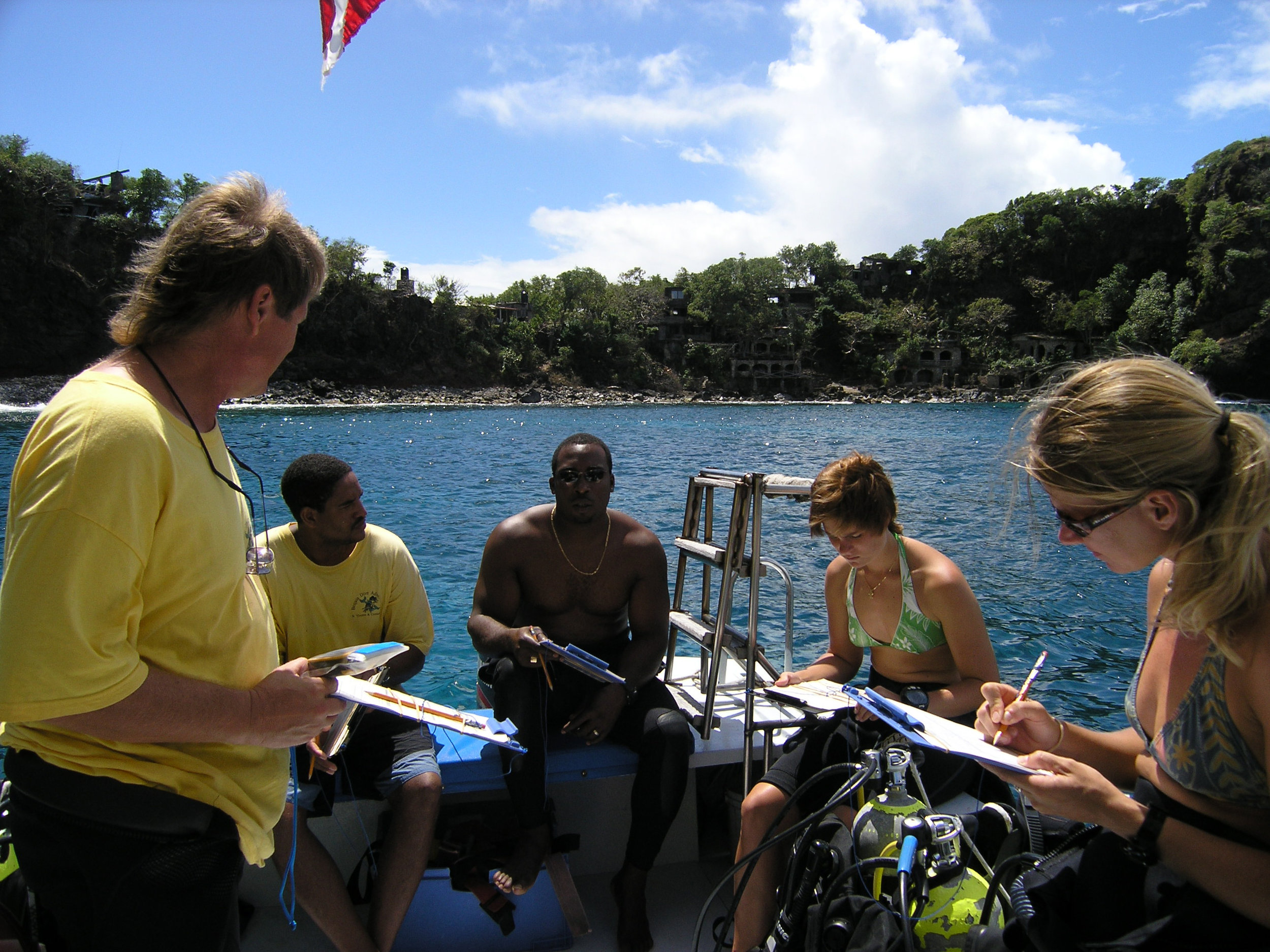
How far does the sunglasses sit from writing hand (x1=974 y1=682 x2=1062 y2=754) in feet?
1.39

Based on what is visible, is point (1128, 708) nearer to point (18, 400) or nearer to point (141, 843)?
point (141, 843)

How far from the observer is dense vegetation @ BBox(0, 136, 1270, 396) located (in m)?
60.1

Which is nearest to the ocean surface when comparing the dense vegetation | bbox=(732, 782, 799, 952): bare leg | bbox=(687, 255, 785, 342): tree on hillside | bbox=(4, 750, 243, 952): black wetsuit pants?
bbox=(732, 782, 799, 952): bare leg

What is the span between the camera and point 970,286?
88438mm

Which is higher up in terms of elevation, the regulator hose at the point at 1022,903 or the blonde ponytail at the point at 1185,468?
the blonde ponytail at the point at 1185,468

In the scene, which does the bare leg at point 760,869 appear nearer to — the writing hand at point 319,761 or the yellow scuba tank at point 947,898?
the yellow scuba tank at point 947,898

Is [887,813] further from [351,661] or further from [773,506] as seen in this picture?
[773,506]

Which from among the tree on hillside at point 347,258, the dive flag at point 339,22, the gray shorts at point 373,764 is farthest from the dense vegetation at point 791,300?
the gray shorts at point 373,764

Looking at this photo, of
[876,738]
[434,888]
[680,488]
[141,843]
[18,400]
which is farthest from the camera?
[18,400]

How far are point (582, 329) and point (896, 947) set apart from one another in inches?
3260

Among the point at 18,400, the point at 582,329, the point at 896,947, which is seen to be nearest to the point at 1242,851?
the point at 896,947

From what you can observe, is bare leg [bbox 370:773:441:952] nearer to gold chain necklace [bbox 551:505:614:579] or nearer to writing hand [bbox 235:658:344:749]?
writing hand [bbox 235:658:344:749]

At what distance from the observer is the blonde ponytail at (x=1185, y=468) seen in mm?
1243

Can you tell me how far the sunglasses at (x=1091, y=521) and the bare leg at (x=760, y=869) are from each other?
1.20 m
